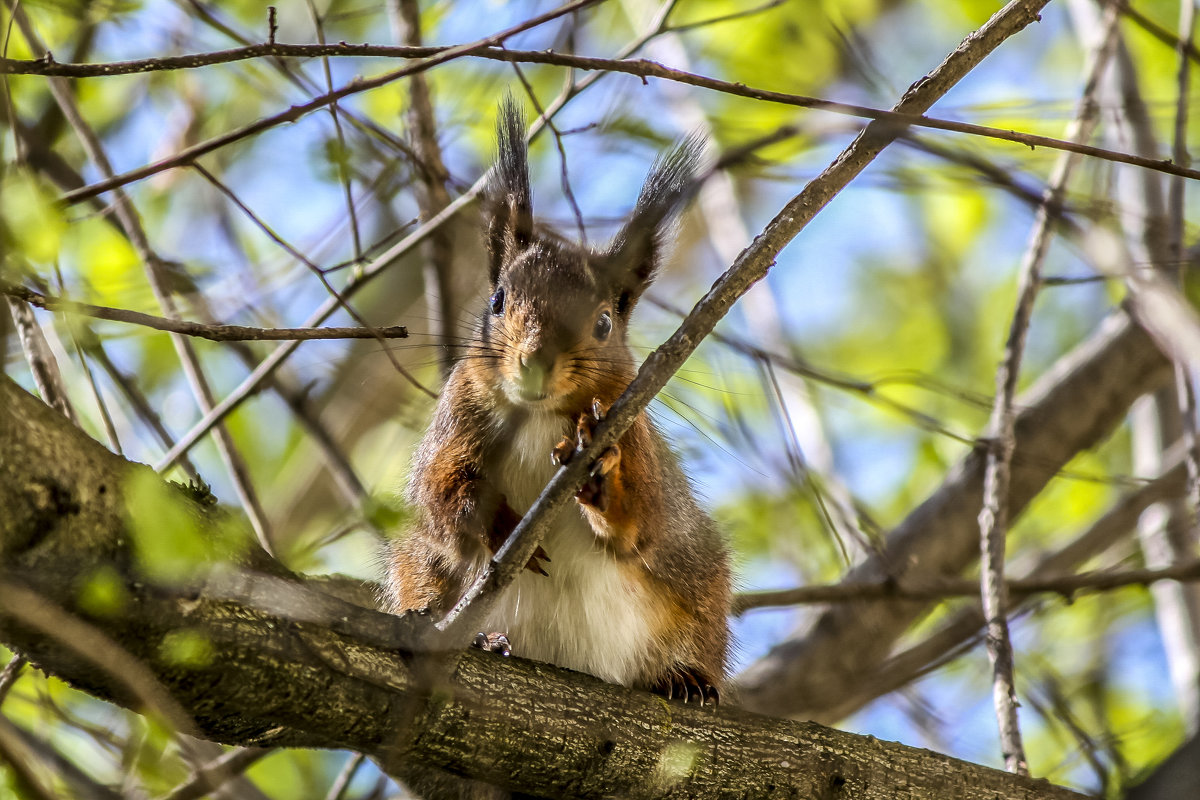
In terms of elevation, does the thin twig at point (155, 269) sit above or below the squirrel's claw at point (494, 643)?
above

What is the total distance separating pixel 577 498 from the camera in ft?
8.63

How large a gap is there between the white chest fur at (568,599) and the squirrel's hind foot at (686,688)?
→ 66mm

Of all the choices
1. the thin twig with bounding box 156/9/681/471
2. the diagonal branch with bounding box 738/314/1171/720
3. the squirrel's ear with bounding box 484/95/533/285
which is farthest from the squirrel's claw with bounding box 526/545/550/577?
the diagonal branch with bounding box 738/314/1171/720

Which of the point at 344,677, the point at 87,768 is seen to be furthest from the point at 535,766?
the point at 87,768

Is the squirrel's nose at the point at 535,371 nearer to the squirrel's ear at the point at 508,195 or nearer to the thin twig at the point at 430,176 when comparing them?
the squirrel's ear at the point at 508,195

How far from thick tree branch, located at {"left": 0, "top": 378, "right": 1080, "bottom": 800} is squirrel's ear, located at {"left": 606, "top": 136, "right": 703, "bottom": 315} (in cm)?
108

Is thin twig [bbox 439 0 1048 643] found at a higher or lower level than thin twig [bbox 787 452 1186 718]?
lower

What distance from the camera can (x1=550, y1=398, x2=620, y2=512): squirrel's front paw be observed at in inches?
90.8

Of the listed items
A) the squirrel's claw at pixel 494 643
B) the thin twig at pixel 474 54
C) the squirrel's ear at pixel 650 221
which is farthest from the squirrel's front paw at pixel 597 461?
the thin twig at pixel 474 54

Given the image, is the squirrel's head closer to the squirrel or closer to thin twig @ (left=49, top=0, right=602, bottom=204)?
the squirrel

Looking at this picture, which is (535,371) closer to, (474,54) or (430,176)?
(474,54)

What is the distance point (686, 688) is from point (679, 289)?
10.1 ft

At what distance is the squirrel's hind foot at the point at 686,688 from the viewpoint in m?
2.85

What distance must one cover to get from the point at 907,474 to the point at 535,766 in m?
3.78
